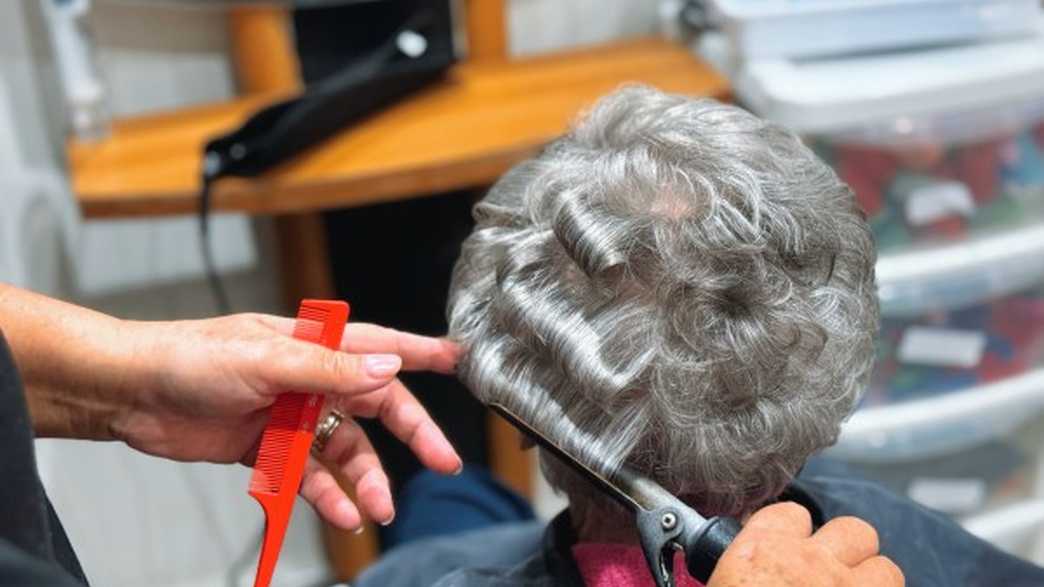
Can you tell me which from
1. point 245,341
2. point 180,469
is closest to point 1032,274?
point 245,341

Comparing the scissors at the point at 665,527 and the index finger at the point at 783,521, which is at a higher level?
the index finger at the point at 783,521

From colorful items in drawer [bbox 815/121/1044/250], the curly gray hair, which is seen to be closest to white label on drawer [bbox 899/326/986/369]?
colorful items in drawer [bbox 815/121/1044/250]

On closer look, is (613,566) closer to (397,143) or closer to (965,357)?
(397,143)

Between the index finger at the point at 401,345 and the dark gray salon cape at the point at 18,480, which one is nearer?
the dark gray salon cape at the point at 18,480

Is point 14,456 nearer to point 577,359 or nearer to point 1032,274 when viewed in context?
point 577,359

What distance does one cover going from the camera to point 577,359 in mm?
702

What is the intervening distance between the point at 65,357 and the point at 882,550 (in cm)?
66

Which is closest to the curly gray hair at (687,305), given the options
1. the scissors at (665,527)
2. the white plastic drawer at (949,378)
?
the scissors at (665,527)

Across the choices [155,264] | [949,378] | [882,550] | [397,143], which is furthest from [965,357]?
[155,264]

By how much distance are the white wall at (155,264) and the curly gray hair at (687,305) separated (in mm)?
847

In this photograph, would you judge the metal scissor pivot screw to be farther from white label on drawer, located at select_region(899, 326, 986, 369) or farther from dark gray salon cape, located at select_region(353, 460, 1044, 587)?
white label on drawer, located at select_region(899, 326, 986, 369)

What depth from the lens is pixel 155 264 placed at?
5.05ft

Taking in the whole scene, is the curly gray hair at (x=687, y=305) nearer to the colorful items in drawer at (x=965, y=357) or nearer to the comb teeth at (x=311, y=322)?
the comb teeth at (x=311, y=322)

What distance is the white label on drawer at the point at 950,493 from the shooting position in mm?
1537
